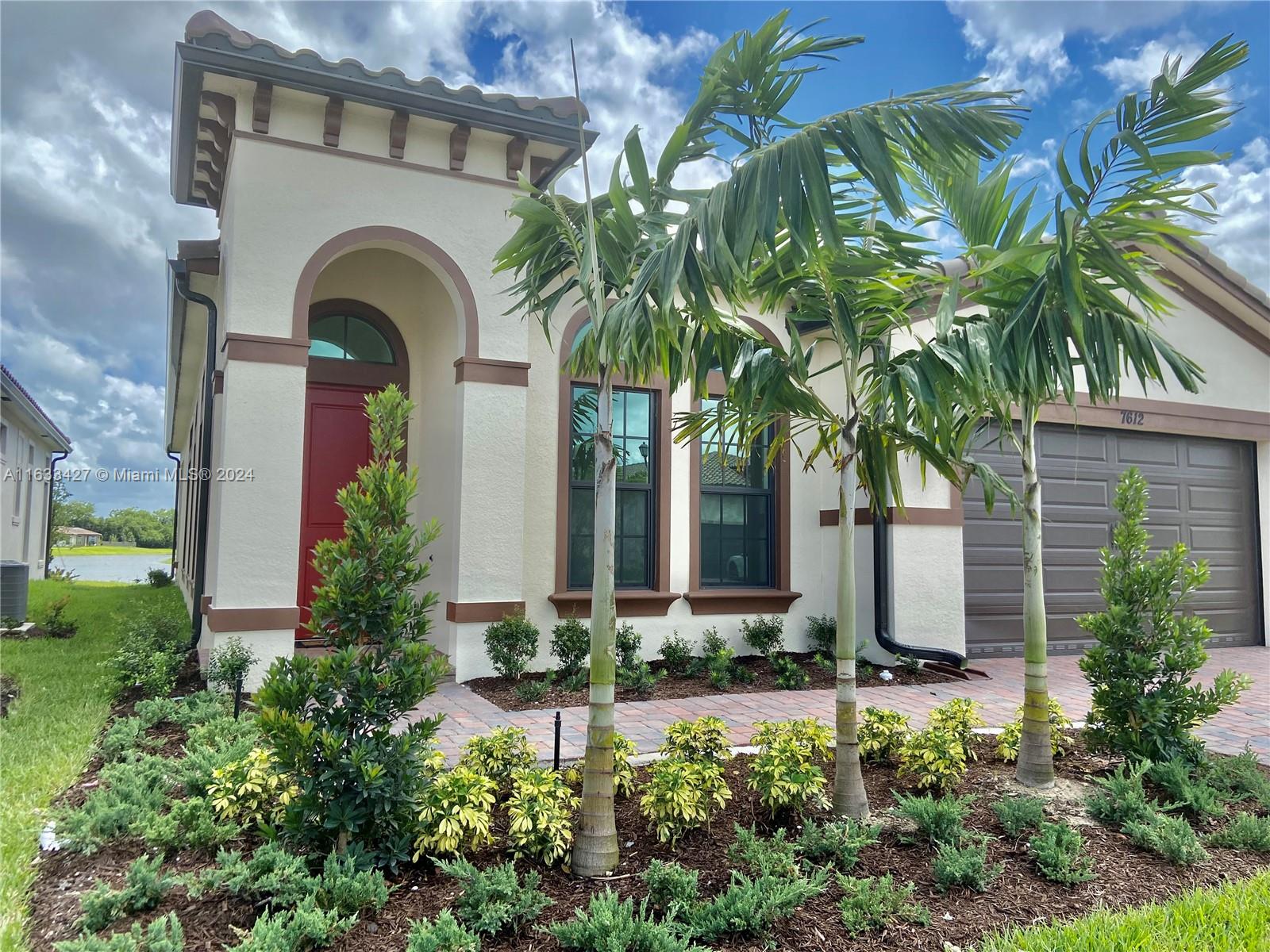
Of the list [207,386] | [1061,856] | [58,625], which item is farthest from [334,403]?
[1061,856]

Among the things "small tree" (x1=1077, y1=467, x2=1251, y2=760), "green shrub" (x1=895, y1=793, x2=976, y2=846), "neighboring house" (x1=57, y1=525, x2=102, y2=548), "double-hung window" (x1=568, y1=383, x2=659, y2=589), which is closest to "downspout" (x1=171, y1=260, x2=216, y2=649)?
"double-hung window" (x1=568, y1=383, x2=659, y2=589)

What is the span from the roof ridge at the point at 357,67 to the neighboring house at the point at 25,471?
10597mm

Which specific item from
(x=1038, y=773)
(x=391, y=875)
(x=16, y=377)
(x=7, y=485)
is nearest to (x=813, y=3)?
(x=1038, y=773)

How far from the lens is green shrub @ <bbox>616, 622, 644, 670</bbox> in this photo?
25.8ft

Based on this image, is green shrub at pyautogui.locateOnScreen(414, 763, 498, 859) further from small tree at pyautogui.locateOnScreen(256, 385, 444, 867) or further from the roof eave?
the roof eave

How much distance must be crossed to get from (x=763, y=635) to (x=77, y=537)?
2689cm

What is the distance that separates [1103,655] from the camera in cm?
495

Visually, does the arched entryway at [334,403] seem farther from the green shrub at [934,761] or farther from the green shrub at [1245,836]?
the green shrub at [1245,836]

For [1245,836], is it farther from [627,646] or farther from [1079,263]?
[627,646]

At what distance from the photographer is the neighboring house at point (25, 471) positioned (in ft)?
51.8

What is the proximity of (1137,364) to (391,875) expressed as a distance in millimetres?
4335

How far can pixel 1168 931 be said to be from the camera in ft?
9.78

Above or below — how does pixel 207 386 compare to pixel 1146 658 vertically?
above

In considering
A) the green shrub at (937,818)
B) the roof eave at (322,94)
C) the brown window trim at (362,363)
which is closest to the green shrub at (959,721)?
the green shrub at (937,818)
